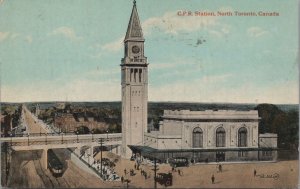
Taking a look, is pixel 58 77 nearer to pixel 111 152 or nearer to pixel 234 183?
pixel 111 152

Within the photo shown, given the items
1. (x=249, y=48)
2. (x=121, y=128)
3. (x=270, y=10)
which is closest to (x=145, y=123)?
(x=121, y=128)

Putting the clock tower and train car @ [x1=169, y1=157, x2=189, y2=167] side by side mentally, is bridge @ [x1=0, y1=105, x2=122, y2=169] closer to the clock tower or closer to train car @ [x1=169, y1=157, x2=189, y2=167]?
the clock tower

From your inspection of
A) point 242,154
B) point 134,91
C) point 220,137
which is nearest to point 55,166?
point 134,91

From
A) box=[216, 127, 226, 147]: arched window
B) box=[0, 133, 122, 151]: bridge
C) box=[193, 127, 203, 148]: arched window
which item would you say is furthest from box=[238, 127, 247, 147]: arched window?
box=[0, 133, 122, 151]: bridge

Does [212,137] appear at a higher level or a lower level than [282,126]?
lower

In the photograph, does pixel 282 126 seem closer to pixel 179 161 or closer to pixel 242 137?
pixel 242 137
